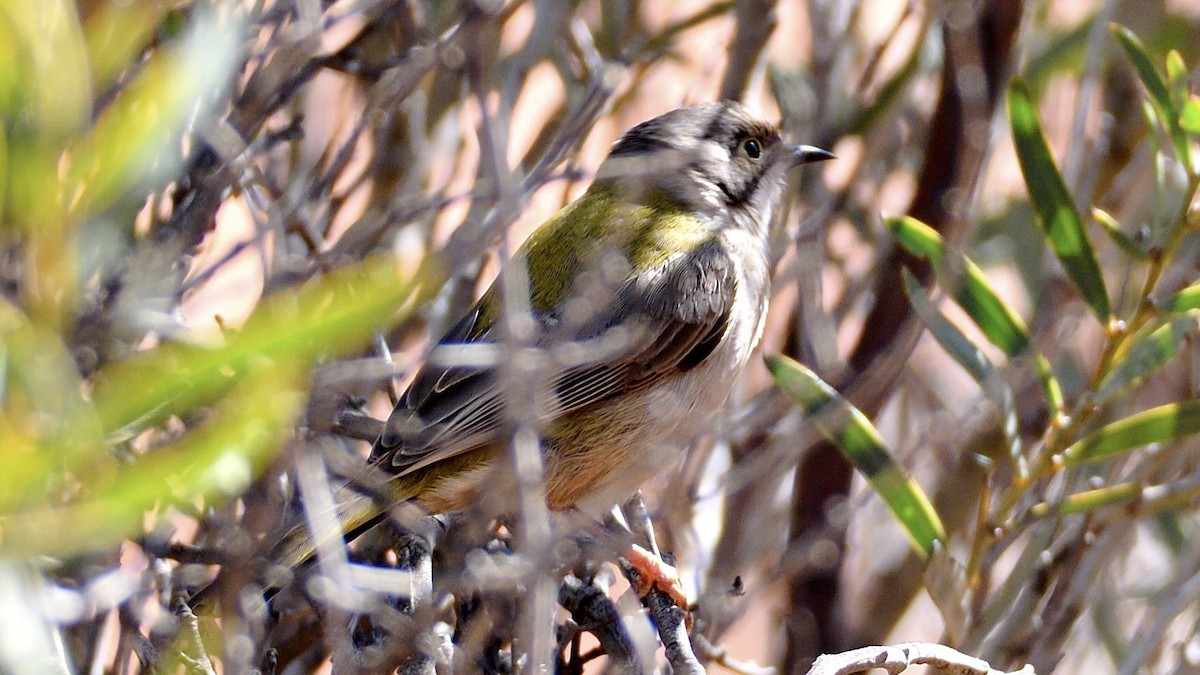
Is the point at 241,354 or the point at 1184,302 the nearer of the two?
the point at 241,354

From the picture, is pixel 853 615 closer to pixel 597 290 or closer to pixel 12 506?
pixel 597 290

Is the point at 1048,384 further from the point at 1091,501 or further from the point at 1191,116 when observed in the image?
the point at 1191,116

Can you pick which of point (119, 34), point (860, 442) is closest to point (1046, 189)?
point (860, 442)

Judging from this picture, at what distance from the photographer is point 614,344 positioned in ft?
10.8

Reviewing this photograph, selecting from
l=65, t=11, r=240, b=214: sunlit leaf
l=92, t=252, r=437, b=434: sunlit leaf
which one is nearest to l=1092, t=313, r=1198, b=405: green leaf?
l=92, t=252, r=437, b=434: sunlit leaf

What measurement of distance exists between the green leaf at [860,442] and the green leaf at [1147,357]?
50 centimetres

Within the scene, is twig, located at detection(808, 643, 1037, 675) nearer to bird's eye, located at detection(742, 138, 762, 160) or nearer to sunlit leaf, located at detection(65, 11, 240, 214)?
sunlit leaf, located at detection(65, 11, 240, 214)

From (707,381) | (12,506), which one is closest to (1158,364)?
(707,381)

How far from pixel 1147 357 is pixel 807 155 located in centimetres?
142

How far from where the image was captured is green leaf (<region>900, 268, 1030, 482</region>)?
305 cm

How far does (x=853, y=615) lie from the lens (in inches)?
169

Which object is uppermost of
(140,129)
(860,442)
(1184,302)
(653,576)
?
(140,129)

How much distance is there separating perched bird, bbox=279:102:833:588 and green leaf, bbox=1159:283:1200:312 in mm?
1170

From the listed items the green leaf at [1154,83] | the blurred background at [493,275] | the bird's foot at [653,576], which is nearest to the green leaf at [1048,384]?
the blurred background at [493,275]
